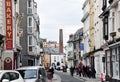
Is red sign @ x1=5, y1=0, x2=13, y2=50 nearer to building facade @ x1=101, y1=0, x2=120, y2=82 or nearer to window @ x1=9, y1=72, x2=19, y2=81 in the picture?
building facade @ x1=101, y1=0, x2=120, y2=82

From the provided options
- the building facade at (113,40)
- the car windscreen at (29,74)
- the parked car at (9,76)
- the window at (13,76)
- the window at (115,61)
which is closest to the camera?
the parked car at (9,76)

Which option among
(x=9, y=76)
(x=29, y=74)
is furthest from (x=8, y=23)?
(x=9, y=76)

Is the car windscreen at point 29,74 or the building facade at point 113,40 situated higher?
the building facade at point 113,40

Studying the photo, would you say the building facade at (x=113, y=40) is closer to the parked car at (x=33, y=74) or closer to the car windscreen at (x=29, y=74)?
the parked car at (x=33, y=74)

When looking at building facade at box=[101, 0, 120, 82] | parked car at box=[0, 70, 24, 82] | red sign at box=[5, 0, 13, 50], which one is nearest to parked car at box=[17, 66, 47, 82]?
parked car at box=[0, 70, 24, 82]

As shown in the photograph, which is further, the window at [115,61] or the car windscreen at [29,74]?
the window at [115,61]

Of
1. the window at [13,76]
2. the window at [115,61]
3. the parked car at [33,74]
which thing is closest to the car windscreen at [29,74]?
the parked car at [33,74]

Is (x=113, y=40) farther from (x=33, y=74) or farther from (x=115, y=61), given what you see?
(x=33, y=74)

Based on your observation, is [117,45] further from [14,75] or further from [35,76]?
[14,75]

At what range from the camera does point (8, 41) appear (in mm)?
39750

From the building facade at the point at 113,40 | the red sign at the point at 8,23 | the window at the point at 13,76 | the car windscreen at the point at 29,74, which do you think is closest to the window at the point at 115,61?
the building facade at the point at 113,40

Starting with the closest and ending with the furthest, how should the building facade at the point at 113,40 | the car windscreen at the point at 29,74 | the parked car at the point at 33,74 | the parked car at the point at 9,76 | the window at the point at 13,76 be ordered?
the parked car at the point at 9,76 < the window at the point at 13,76 < the parked car at the point at 33,74 < the car windscreen at the point at 29,74 < the building facade at the point at 113,40

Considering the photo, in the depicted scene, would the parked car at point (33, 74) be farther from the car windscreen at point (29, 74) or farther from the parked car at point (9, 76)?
the parked car at point (9, 76)

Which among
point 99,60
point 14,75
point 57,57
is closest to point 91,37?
point 99,60
